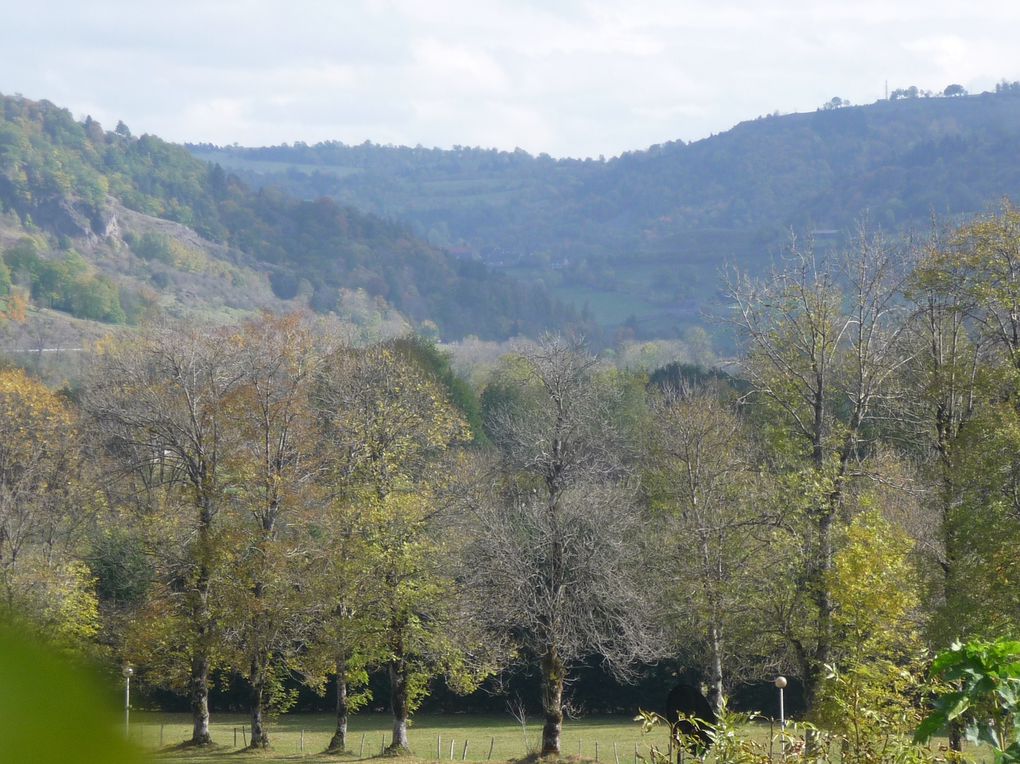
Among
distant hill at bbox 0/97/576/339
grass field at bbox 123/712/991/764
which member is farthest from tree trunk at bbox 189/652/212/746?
distant hill at bbox 0/97/576/339

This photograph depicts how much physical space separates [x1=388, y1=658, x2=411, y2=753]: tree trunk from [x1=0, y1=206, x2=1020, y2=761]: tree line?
0.21 ft

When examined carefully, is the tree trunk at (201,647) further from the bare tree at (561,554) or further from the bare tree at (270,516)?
the bare tree at (561,554)

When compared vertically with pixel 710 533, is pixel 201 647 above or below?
below

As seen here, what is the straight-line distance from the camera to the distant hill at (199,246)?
157500 millimetres

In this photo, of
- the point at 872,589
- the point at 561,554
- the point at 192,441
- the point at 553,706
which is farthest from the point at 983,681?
the point at 192,441

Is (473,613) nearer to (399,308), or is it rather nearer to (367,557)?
(367,557)

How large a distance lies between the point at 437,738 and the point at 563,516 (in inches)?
445

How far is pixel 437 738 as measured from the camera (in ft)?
126

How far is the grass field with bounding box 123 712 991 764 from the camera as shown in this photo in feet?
107

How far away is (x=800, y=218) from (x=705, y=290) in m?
19.3

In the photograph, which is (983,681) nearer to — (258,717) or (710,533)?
(710,533)

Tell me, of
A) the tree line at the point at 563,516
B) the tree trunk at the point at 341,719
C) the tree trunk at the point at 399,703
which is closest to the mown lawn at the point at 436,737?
the tree trunk at the point at 341,719

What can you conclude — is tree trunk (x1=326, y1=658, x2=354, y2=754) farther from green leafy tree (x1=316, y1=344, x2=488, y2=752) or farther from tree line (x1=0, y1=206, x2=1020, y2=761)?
tree line (x1=0, y1=206, x2=1020, y2=761)

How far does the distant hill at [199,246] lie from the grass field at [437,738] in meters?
99.5
